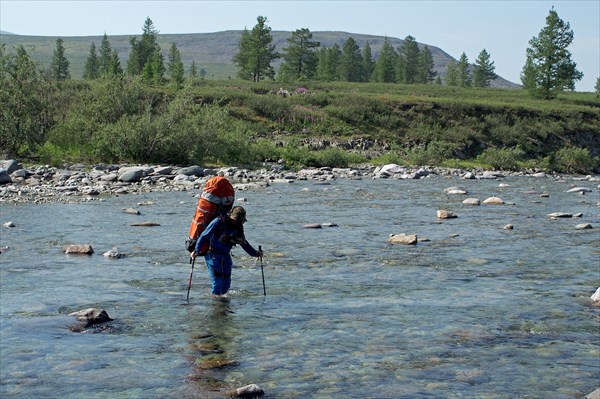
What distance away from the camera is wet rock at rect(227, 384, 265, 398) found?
7.12 m

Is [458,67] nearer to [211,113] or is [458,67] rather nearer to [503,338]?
[211,113]

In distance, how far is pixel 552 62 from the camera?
90.3m

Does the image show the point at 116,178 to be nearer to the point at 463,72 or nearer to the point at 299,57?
the point at 299,57

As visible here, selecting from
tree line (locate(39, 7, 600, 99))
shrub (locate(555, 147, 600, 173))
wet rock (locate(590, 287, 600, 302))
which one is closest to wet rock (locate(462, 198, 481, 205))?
wet rock (locate(590, 287, 600, 302))

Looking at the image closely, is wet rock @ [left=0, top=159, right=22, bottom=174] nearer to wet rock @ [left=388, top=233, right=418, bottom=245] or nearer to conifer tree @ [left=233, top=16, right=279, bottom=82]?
wet rock @ [left=388, top=233, right=418, bottom=245]

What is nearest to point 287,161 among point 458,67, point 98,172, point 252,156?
point 252,156

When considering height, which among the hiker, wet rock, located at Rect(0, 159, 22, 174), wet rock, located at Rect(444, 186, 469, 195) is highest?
wet rock, located at Rect(0, 159, 22, 174)

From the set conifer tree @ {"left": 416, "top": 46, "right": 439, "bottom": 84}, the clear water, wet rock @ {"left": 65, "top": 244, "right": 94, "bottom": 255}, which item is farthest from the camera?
conifer tree @ {"left": 416, "top": 46, "right": 439, "bottom": 84}

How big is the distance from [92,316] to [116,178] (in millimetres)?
19100

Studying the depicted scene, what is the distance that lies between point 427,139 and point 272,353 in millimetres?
46654

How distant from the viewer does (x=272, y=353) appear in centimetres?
858

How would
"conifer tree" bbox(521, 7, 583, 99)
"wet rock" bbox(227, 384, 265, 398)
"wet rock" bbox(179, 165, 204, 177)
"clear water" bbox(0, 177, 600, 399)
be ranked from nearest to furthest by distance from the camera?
"wet rock" bbox(227, 384, 265, 398), "clear water" bbox(0, 177, 600, 399), "wet rock" bbox(179, 165, 204, 177), "conifer tree" bbox(521, 7, 583, 99)

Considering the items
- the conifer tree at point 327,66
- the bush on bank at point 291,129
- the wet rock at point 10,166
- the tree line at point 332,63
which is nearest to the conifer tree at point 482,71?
the tree line at point 332,63

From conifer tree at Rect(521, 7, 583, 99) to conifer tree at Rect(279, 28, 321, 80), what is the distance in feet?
109
